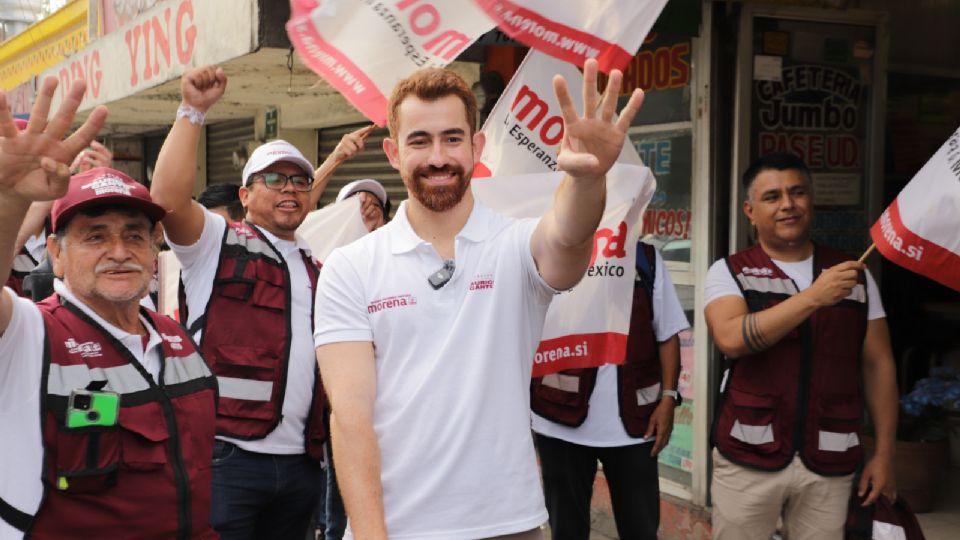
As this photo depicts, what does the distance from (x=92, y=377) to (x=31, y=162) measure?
63cm

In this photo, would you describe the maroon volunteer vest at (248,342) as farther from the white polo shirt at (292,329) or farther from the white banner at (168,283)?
the white banner at (168,283)

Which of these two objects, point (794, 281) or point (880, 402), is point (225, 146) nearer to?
point (794, 281)

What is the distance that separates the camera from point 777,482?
12.5 ft

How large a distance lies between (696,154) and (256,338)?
3013mm

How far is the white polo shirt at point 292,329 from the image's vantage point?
3.71m

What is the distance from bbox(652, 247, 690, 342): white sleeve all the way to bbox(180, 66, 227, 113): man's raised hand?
2119mm

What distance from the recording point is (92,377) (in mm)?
2498

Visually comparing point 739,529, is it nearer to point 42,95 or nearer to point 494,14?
point 494,14

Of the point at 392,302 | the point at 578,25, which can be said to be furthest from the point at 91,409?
the point at 578,25

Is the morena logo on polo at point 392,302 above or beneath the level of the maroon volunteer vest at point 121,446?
above

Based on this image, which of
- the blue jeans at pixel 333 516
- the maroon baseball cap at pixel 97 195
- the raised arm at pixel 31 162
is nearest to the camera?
the raised arm at pixel 31 162

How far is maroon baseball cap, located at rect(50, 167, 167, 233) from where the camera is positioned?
8.57ft

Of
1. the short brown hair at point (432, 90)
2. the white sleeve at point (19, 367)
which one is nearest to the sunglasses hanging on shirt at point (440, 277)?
the short brown hair at point (432, 90)

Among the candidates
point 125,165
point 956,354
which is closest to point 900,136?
point 956,354
